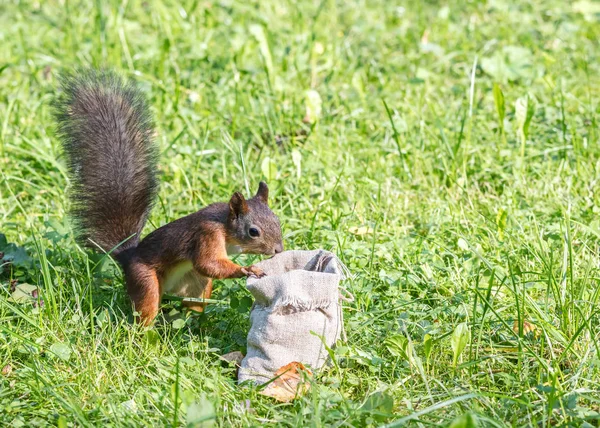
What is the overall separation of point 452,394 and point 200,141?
66.8 inches

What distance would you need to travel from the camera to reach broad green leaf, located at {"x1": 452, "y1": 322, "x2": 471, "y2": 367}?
1970mm

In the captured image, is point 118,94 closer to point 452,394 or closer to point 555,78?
point 452,394

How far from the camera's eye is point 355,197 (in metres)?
2.88

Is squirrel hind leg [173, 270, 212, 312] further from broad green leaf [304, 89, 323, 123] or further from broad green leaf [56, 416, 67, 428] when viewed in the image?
broad green leaf [304, 89, 323, 123]

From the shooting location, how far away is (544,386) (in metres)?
1.83

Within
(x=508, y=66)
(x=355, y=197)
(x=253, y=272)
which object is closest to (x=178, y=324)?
(x=253, y=272)

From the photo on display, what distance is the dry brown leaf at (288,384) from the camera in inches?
75.8

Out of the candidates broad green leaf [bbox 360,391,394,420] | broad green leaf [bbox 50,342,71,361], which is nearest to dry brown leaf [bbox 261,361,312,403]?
broad green leaf [bbox 360,391,394,420]

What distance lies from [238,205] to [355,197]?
0.75 meters

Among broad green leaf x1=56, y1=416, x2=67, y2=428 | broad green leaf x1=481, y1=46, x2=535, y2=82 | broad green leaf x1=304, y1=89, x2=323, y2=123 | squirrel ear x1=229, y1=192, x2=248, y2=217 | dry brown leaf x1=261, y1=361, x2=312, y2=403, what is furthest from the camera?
broad green leaf x1=481, y1=46, x2=535, y2=82

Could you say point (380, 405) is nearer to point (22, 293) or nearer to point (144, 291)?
point (144, 291)

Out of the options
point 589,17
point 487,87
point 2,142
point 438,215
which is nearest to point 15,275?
point 2,142

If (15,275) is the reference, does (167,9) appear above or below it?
above

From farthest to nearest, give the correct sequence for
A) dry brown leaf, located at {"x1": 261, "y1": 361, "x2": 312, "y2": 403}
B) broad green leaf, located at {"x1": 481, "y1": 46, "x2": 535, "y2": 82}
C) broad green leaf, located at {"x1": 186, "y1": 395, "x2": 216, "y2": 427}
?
broad green leaf, located at {"x1": 481, "y1": 46, "x2": 535, "y2": 82} < dry brown leaf, located at {"x1": 261, "y1": 361, "x2": 312, "y2": 403} < broad green leaf, located at {"x1": 186, "y1": 395, "x2": 216, "y2": 427}
